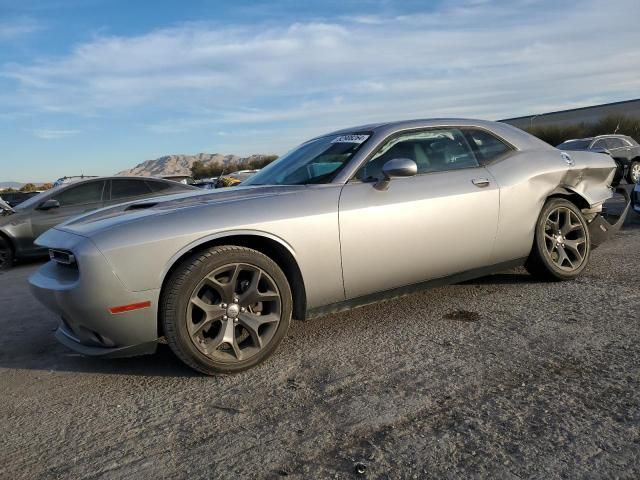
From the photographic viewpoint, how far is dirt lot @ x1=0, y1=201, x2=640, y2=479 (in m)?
2.06

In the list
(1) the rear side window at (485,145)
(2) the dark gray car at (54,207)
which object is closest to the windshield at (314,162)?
(1) the rear side window at (485,145)

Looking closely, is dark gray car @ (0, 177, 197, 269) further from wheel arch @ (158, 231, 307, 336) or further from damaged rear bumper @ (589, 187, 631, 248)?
damaged rear bumper @ (589, 187, 631, 248)

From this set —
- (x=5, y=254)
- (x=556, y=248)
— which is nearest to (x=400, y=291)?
(x=556, y=248)

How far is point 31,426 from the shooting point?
2.55 m

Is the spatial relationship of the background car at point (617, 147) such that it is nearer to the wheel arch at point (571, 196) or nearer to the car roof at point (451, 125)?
the wheel arch at point (571, 196)

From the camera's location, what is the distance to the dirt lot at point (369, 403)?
6.77 feet

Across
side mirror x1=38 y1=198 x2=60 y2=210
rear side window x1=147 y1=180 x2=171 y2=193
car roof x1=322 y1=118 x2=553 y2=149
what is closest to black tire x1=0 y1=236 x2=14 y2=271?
side mirror x1=38 y1=198 x2=60 y2=210

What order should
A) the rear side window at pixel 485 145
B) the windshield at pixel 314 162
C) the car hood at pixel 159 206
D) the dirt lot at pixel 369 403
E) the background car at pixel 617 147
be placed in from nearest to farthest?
the dirt lot at pixel 369 403, the car hood at pixel 159 206, the windshield at pixel 314 162, the rear side window at pixel 485 145, the background car at pixel 617 147

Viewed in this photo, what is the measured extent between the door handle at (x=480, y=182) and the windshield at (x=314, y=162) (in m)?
0.88

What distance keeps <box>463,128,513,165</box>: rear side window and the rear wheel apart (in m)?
7.27

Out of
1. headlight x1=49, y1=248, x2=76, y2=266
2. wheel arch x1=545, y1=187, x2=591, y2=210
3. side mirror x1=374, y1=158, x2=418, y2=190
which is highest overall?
side mirror x1=374, y1=158, x2=418, y2=190

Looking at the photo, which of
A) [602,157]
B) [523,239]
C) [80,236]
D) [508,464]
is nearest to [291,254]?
[80,236]

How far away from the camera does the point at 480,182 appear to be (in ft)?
12.8

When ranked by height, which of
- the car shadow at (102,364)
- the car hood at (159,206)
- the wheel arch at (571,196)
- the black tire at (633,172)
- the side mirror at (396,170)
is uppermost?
the side mirror at (396,170)
